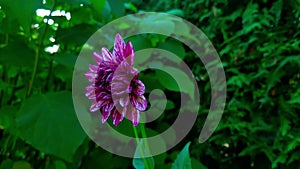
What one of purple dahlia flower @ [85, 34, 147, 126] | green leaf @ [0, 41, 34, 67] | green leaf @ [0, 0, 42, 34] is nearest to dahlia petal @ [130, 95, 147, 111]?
purple dahlia flower @ [85, 34, 147, 126]

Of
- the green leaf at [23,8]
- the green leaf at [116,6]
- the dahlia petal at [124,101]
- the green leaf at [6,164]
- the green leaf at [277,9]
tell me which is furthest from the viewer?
the green leaf at [277,9]

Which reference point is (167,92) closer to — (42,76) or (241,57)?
(241,57)

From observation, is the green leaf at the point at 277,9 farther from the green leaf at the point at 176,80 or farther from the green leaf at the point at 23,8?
the green leaf at the point at 23,8

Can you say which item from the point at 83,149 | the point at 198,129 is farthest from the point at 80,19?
the point at 198,129

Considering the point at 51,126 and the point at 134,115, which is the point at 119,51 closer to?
the point at 134,115

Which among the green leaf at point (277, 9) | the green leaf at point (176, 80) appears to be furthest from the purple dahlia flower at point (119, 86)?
the green leaf at point (277, 9)

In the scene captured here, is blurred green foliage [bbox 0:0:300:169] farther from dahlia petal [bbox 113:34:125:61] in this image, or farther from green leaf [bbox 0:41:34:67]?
dahlia petal [bbox 113:34:125:61]
